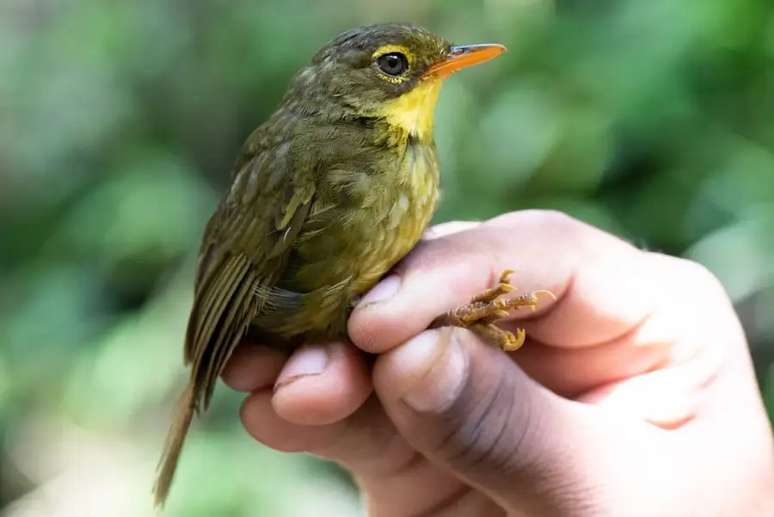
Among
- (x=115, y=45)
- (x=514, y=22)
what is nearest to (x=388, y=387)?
(x=514, y=22)

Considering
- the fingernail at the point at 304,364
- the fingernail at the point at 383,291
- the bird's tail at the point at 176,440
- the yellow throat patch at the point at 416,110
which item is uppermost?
the yellow throat patch at the point at 416,110

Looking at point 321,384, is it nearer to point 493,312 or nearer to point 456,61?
point 493,312

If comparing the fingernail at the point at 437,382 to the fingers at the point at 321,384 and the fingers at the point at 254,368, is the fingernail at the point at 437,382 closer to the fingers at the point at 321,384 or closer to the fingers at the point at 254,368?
the fingers at the point at 321,384

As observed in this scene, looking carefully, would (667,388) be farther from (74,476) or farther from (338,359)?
(74,476)

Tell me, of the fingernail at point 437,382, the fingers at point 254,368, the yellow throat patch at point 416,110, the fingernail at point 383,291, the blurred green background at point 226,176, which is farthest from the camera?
the blurred green background at point 226,176

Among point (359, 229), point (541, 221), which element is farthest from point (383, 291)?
point (541, 221)

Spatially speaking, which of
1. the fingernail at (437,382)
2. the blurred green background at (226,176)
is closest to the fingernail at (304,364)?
the fingernail at (437,382)

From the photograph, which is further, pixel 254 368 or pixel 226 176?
pixel 226 176

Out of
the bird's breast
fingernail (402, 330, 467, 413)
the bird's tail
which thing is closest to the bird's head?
the bird's breast
